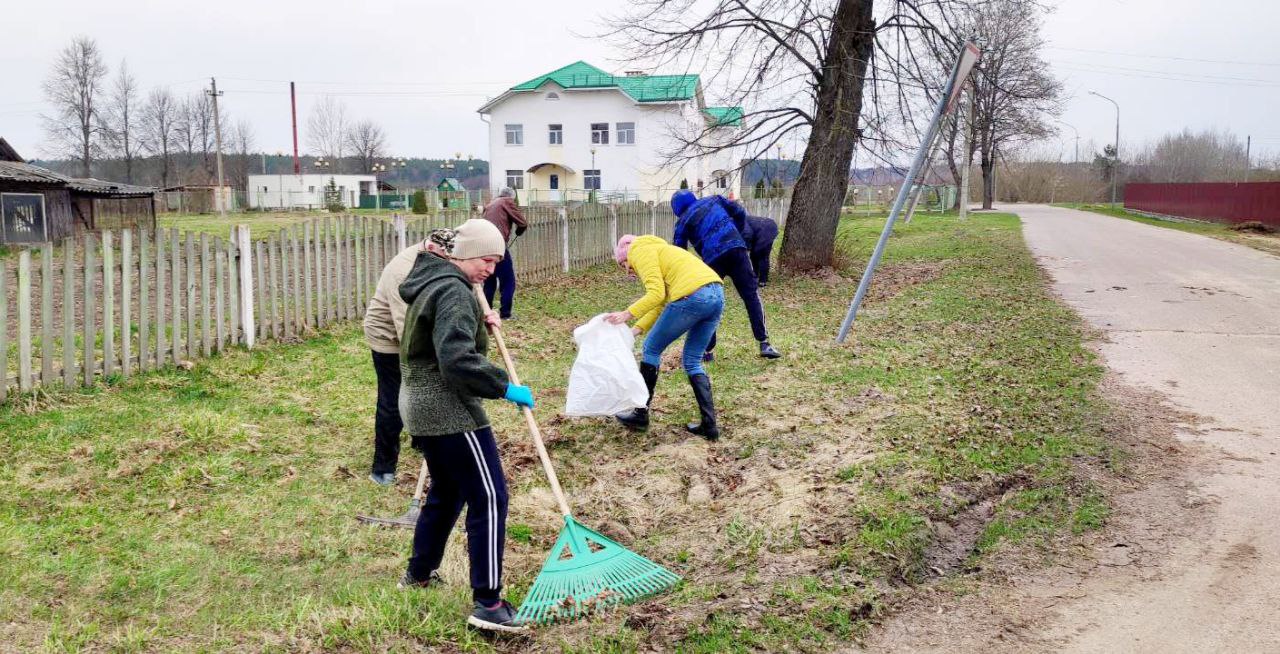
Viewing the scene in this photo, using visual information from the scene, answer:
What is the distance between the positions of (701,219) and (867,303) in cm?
496

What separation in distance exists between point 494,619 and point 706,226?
5.66 m

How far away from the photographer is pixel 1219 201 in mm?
33625

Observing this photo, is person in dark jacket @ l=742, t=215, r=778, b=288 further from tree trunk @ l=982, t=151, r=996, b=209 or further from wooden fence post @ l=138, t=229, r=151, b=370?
tree trunk @ l=982, t=151, r=996, b=209

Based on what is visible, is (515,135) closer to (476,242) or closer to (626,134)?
(626,134)

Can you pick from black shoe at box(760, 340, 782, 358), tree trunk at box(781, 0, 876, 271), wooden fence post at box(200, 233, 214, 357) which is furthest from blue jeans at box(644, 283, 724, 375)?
tree trunk at box(781, 0, 876, 271)

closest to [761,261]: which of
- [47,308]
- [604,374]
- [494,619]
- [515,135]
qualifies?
[604,374]

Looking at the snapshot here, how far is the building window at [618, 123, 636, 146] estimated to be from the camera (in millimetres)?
53438

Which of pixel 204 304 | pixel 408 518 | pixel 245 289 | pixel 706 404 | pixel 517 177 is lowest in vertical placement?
pixel 408 518

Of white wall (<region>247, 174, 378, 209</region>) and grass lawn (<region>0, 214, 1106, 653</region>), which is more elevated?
white wall (<region>247, 174, 378, 209</region>)

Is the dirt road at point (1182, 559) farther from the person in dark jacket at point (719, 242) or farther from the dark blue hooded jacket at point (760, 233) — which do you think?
the dark blue hooded jacket at point (760, 233)

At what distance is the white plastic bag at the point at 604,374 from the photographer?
18.8 feet

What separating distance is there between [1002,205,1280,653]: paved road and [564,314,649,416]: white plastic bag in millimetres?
2775

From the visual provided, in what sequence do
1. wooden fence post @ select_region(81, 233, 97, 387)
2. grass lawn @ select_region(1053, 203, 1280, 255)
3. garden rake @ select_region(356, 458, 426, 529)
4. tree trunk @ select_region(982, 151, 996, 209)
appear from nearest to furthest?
1. garden rake @ select_region(356, 458, 426, 529)
2. wooden fence post @ select_region(81, 233, 97, 387)
3. grass lawn @ select_region(1053, 203, 1280, 255)
4. tree trunk @ select_region(982, 151, 996, 209)

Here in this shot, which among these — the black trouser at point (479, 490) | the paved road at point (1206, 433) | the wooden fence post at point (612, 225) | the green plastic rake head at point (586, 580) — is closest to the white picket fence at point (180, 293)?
the black trouser at point (479, 490)
